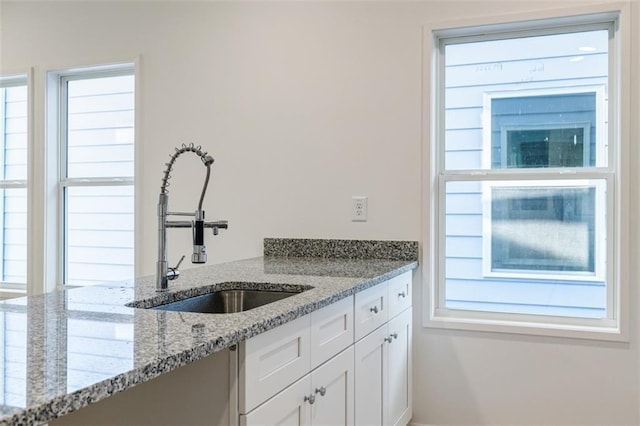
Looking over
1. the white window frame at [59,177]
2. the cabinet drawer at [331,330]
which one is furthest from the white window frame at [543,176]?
the white window frame at [59,177]

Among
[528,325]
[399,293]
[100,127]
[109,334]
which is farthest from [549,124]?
[100,127]

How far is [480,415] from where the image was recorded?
103 inches

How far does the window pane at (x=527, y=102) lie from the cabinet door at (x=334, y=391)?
131 centimetres

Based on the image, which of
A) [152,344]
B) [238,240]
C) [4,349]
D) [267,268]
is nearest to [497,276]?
[267,268]

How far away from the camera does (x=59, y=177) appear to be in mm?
3504

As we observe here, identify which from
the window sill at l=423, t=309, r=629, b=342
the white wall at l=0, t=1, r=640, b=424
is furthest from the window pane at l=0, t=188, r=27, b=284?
the window sill at l=423, t=309, r=629, b=342

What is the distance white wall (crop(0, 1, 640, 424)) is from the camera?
254 cm

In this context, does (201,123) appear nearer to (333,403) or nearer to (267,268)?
(267,268)

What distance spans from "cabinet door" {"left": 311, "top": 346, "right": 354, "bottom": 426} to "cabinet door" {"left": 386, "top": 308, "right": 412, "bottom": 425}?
0.45 meters

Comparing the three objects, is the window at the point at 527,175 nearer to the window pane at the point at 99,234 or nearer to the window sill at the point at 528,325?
the window sill at the point at 528,325

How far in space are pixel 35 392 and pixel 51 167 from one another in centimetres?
303

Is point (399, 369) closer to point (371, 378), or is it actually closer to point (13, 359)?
point (371, 378)

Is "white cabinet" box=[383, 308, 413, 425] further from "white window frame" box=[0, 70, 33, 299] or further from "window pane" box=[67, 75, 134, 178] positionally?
"white window frame" box=[0, 70, 33, 299]

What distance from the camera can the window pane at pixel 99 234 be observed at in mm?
3342
